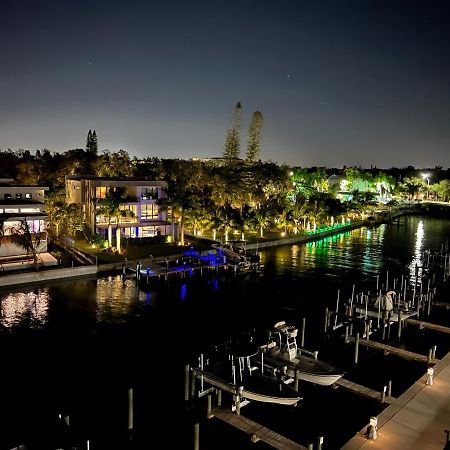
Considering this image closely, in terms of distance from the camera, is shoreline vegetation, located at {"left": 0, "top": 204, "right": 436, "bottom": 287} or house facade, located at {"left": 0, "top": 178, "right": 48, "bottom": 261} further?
house facade, located at {"left": 0, "top": 178, "right": 48, "bottom": 261}

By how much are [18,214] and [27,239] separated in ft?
21.0

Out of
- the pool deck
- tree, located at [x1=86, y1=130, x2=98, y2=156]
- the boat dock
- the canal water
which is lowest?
the canal water

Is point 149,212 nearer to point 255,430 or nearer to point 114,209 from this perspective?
point 114,209

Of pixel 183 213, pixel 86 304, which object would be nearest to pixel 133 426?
pixel 86 304

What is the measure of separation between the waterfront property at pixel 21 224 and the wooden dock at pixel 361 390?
103ft

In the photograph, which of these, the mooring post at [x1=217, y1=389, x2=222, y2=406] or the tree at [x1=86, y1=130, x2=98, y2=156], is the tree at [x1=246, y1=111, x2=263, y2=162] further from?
the mooring post at [x1=217, y1=389, x2=222, y2=406]

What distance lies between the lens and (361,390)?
22859 mm

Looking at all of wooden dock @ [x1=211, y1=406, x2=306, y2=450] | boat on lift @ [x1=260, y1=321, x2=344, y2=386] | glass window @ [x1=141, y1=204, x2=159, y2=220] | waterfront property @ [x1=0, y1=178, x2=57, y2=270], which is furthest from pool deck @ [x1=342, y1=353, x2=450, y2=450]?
glass window @ [x1=141, y1=204, x2=159, y2=220]

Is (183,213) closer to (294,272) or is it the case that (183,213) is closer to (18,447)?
(294,272)

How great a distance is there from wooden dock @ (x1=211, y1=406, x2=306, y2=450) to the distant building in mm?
40679

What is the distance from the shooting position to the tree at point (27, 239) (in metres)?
43.9

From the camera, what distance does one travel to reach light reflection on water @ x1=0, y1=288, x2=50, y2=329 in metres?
33.3

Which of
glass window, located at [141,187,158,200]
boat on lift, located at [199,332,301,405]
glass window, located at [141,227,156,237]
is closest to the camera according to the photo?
boat on lift, located at [199,332,301,405]

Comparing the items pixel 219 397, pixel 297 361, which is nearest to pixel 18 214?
pixel 219 397
